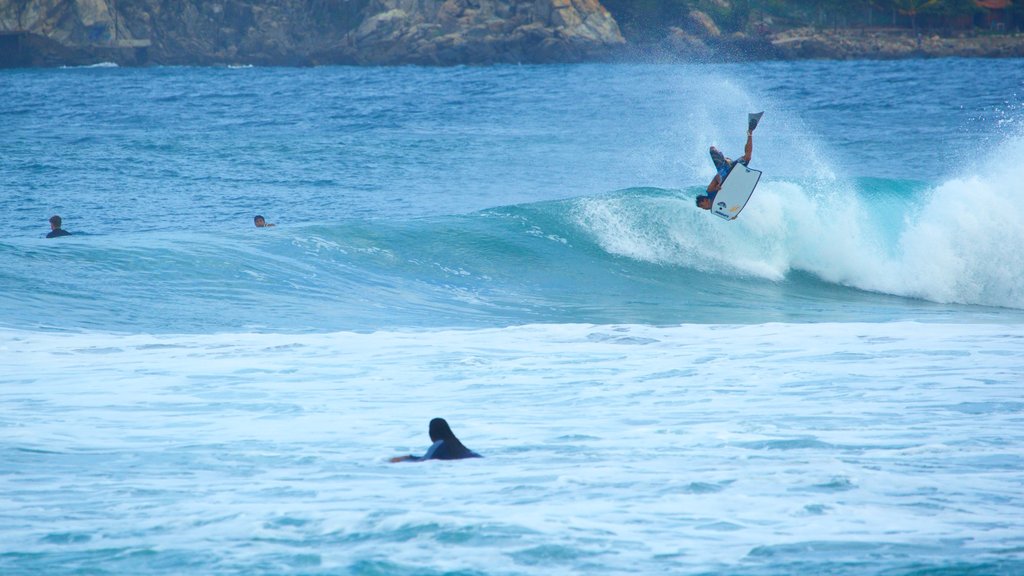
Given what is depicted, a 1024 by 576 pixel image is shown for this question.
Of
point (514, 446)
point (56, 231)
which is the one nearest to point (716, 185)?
point (514, 446)

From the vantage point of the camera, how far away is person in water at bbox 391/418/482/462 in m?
7.16

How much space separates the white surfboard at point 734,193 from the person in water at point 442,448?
27.5 feet

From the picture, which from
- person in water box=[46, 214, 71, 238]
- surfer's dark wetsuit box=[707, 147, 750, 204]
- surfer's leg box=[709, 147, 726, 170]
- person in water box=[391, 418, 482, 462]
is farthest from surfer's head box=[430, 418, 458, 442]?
person in water box=[46, 214, 71, 238]

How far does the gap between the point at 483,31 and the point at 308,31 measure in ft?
69.6

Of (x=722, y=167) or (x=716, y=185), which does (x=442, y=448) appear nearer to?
(x=722, y=167)

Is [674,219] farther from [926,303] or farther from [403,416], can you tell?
[403,416]

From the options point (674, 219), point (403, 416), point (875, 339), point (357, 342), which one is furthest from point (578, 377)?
point (674, 219)

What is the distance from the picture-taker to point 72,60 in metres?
102

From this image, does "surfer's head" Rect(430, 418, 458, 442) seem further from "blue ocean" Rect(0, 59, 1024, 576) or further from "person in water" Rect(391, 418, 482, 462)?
"blue ocean" Rect(0, 59, 1024, 576)

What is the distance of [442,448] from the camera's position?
7.17 meters

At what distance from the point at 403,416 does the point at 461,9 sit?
97.7 meters

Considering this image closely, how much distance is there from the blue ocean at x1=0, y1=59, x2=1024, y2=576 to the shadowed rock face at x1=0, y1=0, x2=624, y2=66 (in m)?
71.2

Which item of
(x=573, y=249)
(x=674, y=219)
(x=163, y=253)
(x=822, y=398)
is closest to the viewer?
(x=822, y=398)

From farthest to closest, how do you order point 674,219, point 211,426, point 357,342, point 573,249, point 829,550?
point 674,219 → point 573,249 → point 357,342 → point 211,426 → point 829,550
